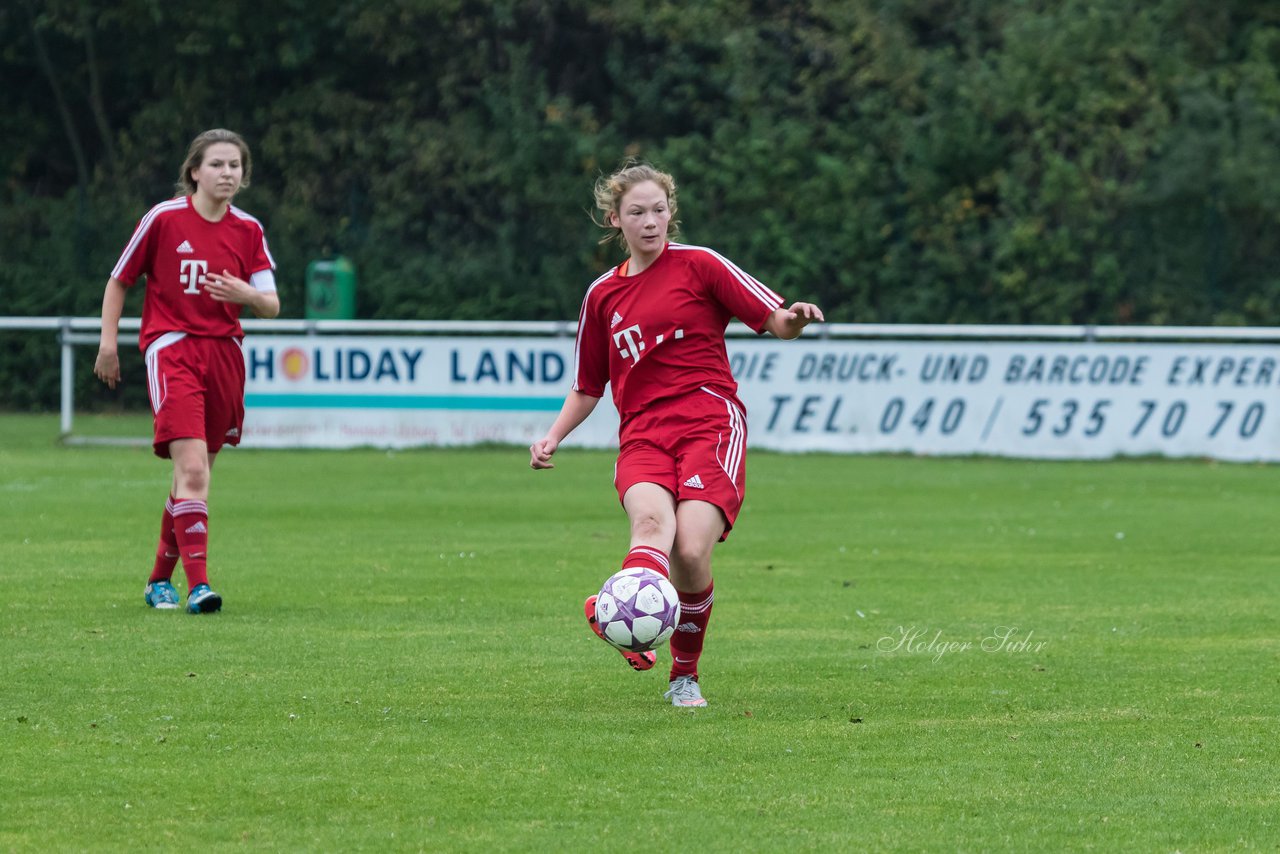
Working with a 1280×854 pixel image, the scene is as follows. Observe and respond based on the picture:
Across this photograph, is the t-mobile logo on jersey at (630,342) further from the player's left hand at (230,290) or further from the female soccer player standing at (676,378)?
the player's left hand at (230,290)

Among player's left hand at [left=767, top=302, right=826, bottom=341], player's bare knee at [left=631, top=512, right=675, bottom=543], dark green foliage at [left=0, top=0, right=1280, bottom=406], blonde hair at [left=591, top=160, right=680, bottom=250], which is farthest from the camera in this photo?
dark green foliage at [left=0, top=0, right=1280, bottom=406]

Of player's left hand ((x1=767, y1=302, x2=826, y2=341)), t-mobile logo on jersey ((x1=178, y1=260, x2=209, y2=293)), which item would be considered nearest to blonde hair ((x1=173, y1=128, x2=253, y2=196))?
t-mobile logo on jersey ((x1=178, y1=260, x2=209, y2=293))

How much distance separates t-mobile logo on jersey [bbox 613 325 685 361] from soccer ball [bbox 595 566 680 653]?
3.13 ft

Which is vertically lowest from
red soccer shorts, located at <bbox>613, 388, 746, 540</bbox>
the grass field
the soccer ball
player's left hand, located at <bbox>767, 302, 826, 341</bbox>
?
the grass field

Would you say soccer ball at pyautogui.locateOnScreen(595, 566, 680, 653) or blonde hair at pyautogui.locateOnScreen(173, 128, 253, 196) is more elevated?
blonde hair at pyautogui.locateOnScreen(173, 128, 253, 196)

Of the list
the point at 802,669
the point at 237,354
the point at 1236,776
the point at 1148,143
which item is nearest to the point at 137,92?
the point at 1148,143

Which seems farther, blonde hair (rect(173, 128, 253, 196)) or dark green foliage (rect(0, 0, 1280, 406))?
dark green foliage (rect(0, 0, 1280, 406))

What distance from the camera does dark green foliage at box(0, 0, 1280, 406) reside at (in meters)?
26.3

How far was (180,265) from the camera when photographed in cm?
925

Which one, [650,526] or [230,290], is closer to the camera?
[650,526]

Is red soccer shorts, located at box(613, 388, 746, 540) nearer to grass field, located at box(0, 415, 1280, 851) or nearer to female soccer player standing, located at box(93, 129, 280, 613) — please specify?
grass field, located at box(0, 415, 1280, 851)

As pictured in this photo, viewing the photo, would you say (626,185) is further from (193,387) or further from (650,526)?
(193,387)

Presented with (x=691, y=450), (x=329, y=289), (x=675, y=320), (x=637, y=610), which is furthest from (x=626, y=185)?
(x=329, y=289)

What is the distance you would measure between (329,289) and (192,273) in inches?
712
